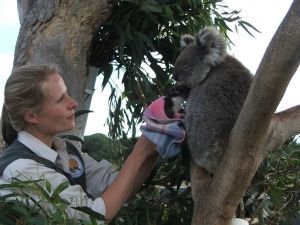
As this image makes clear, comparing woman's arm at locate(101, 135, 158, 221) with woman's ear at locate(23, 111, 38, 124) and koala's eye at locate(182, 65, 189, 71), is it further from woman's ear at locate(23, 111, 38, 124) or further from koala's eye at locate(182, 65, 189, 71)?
koala's eye at locate(182, 65, 189, 71)

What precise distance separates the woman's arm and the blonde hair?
0.34 meters

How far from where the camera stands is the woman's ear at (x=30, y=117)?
1727 millimetres

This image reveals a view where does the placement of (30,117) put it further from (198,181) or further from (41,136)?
(198,181)

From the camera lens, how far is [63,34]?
8.10 ft

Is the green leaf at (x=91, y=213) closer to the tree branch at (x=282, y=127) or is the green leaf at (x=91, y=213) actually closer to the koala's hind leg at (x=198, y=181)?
the koala's hind leg at (x=198, y=181)

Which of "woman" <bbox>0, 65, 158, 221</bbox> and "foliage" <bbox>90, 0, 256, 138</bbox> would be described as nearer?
"woman" <bbox>0, 65, 158, 221</bbox>

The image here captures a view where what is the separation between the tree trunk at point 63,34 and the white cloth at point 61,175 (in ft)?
2.00

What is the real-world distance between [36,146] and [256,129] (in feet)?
2.27

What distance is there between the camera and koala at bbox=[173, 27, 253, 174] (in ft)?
6.31

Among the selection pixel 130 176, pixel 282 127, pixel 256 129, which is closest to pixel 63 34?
pixel 130 176

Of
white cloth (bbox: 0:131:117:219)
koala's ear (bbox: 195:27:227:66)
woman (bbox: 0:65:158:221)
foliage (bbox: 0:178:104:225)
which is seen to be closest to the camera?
foliage (bbox: 0:178:104:225)

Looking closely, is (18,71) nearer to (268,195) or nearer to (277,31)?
(277,31)

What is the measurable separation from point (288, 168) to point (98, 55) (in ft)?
3.95

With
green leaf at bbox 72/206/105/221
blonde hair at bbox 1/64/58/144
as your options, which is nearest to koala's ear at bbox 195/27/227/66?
blonde hair at bbox 1/64/58/144
